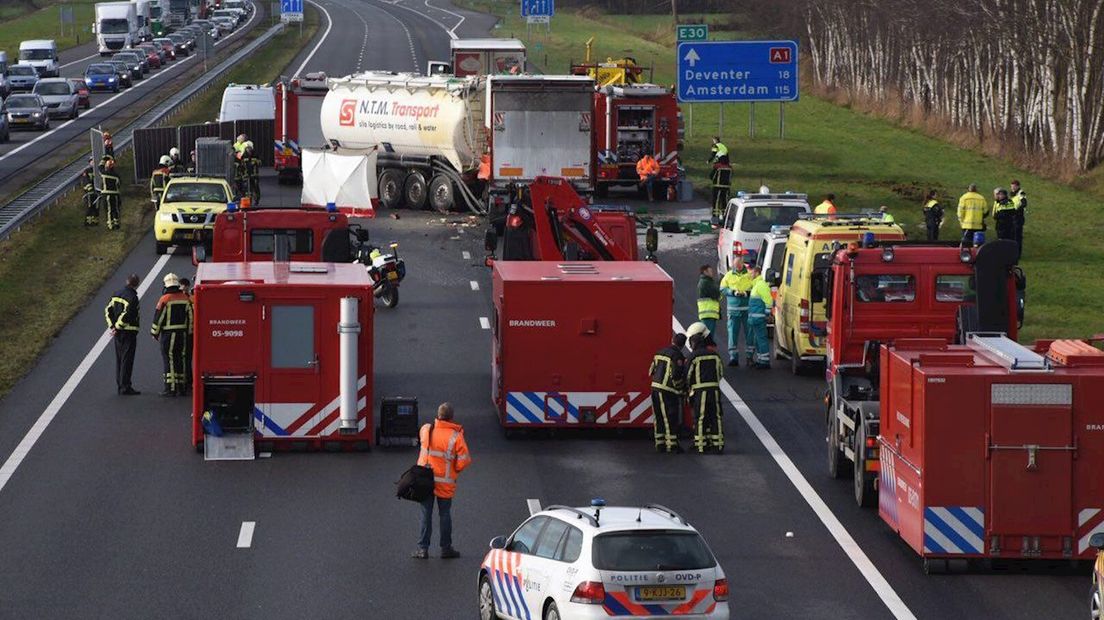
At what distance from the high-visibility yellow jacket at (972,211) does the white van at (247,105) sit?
28.3 m

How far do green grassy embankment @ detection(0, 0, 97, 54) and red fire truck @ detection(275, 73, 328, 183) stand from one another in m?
59.2

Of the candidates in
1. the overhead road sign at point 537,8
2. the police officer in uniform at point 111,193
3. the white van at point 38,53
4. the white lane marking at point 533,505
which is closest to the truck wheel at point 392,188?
the police officer in uniform at point 111,193

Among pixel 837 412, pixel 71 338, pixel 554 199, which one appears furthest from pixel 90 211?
pixel 837 412

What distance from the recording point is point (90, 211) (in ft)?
157

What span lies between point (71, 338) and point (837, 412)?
15192 mm

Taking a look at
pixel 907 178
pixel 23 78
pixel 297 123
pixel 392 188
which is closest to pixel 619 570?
pixel 392 188

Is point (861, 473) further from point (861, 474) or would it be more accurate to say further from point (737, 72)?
point (737, 72)

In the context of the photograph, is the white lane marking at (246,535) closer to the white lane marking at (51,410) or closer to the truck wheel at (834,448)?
the white lane marking at (51,410)

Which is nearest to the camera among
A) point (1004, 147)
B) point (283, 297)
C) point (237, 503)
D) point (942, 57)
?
point (237, 503)

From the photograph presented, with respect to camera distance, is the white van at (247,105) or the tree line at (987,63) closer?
the tree line at (987,63)

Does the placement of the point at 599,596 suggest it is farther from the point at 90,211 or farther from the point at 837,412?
the point at 90,211

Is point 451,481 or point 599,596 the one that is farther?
point 451,481

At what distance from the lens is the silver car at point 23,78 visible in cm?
8675

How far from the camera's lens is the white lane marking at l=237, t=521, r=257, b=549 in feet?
64.5
